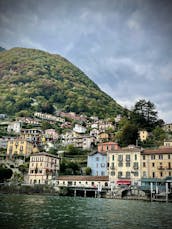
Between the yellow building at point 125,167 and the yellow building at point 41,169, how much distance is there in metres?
18.2

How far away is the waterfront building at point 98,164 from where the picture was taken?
3174 inches

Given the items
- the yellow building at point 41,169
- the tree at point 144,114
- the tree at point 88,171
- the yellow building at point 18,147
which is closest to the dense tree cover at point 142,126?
the tree at point 144,114

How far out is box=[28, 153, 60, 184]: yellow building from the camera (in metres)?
78.2

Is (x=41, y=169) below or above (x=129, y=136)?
below

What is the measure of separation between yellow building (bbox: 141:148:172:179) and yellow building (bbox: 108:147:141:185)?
159 cm

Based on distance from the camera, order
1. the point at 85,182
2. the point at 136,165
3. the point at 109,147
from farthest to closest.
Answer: the point at 109,147 < the point at 85,182 < the point at 136,165

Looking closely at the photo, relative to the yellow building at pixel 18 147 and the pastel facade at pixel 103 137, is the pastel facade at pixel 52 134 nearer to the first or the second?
the pastel facade at pixel 103 137

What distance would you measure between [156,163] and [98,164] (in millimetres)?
20574

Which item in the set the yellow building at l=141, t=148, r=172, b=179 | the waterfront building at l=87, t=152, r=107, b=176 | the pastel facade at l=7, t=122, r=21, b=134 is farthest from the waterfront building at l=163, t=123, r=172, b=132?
the pastel facade at l=7, t=122, r=21, b=134

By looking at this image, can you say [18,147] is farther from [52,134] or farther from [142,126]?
[142,126]

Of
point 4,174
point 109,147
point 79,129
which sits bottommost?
point 4,174

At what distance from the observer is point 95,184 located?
232 ft

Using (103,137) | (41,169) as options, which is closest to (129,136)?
(103,137)

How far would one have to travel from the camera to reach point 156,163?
67.5 meters
